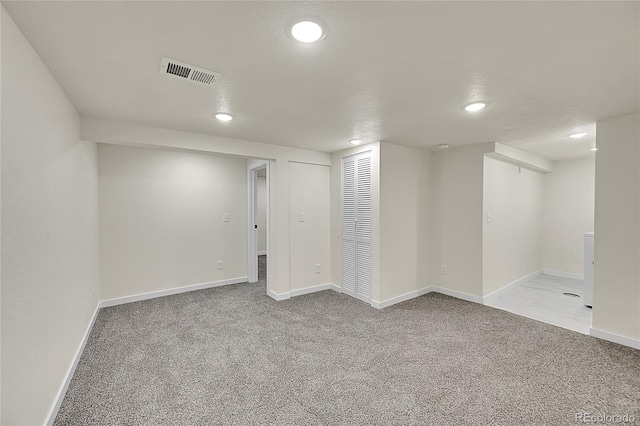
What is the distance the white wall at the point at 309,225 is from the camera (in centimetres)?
435

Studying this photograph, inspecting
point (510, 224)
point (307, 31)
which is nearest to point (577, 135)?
point (510, 224)

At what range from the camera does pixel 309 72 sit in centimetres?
187

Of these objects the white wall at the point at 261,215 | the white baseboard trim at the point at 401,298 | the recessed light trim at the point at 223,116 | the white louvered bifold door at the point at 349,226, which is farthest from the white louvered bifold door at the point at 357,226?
the white wall at the point at 261,215

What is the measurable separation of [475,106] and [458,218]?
7.07 feet

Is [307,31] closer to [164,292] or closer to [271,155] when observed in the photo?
[271,155]

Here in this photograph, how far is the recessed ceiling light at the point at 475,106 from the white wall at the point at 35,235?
2.90 m

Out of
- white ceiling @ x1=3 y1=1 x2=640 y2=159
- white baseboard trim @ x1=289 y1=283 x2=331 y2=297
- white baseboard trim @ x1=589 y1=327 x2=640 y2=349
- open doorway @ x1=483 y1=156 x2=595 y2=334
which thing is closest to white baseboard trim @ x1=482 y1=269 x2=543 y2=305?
open doorway @ x1=483 y1=156 x2=595 y2=334

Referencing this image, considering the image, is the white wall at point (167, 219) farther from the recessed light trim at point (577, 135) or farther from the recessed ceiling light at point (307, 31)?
the recessed light trim at point (577, 135)

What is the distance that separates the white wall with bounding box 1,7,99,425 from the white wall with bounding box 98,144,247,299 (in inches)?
59.2

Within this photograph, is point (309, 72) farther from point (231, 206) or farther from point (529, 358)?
point (231, 206)

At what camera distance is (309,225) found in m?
4.52

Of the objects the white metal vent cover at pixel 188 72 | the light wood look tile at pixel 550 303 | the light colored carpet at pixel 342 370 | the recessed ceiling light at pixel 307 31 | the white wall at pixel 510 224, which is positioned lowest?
the light wood look tile at pixel 550 303

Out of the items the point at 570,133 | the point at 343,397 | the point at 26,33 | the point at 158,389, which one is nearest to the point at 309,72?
the point at 26,33

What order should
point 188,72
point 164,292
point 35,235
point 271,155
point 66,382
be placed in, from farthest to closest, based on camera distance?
1. point 164,292
2. point 271,155
3. point 66,382
4. point 188,72
5. point 35,235
